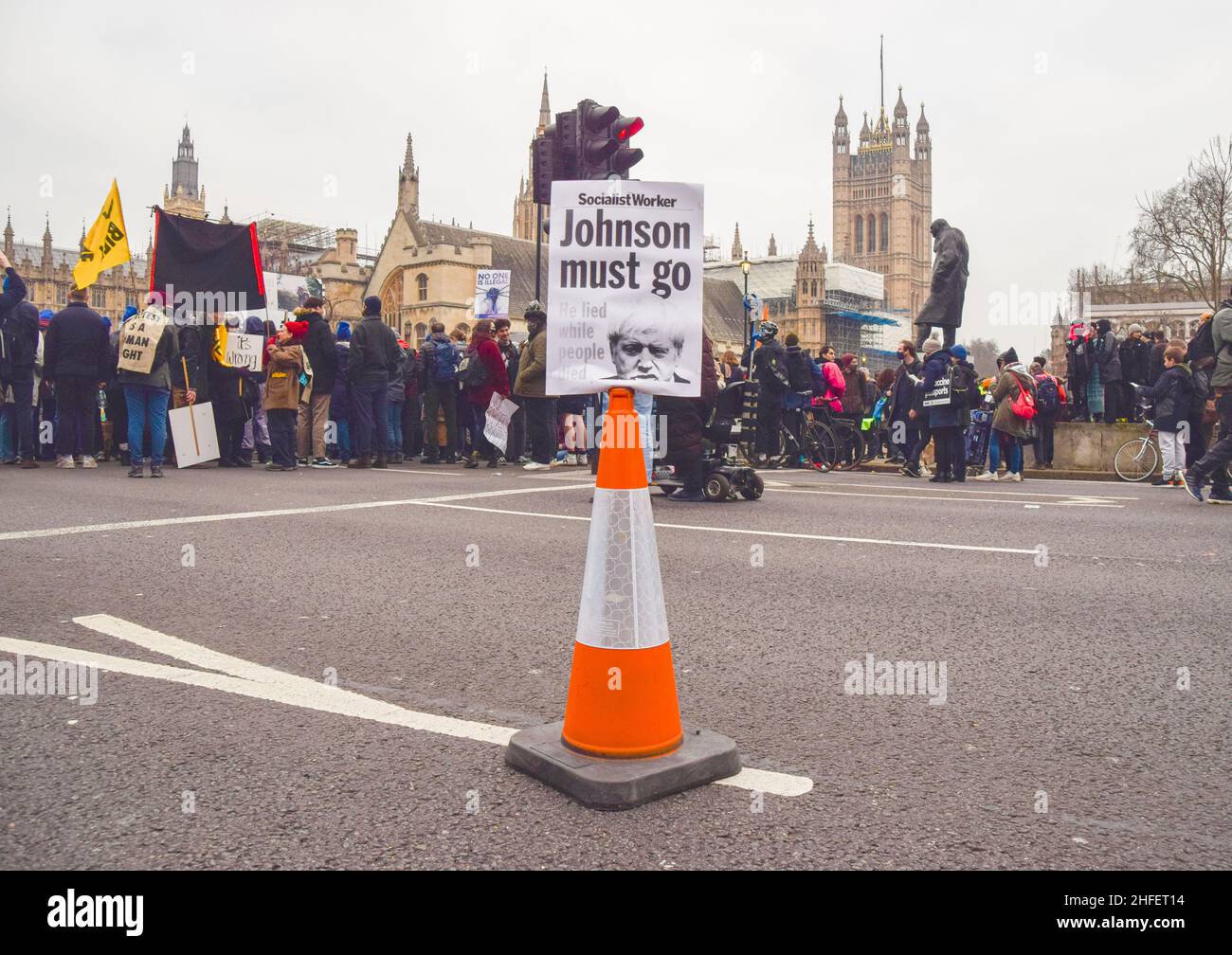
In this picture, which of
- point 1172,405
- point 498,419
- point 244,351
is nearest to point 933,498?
point 1172,405

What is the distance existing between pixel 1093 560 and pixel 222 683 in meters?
5.54

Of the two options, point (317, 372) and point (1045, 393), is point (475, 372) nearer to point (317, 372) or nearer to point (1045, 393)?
point (317, 372)

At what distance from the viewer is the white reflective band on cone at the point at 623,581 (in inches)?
127

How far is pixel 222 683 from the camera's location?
13.3 feet

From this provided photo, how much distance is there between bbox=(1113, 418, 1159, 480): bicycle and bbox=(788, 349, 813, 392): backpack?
458 cm

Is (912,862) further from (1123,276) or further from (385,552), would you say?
(1123,276)

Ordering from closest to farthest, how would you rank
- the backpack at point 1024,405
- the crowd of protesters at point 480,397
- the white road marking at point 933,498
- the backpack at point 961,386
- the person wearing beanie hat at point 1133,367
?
1. the white road marking at point 933,498
2. the crowd of protesters at point 480,397
3. the backpack at point 961,386
4. the backpack at point 1024,405
5. the person wearing beanie hat at point 1133,367

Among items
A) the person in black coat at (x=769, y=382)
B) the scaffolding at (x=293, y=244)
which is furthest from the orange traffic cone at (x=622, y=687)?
the scaffolding at (x=293, y=244)

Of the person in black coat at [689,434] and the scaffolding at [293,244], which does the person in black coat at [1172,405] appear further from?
the scaffolding at [293,244]

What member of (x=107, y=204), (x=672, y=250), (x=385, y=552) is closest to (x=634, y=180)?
(x=672, y=250)

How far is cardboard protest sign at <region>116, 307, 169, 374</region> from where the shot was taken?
40.5ft

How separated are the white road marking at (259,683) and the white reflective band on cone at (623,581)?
1.54 ft

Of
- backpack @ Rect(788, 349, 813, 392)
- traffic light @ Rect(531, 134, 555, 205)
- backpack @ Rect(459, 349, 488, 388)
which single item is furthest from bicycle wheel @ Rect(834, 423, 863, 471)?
traffic light @ Rect(531, 134, 555, 205)
